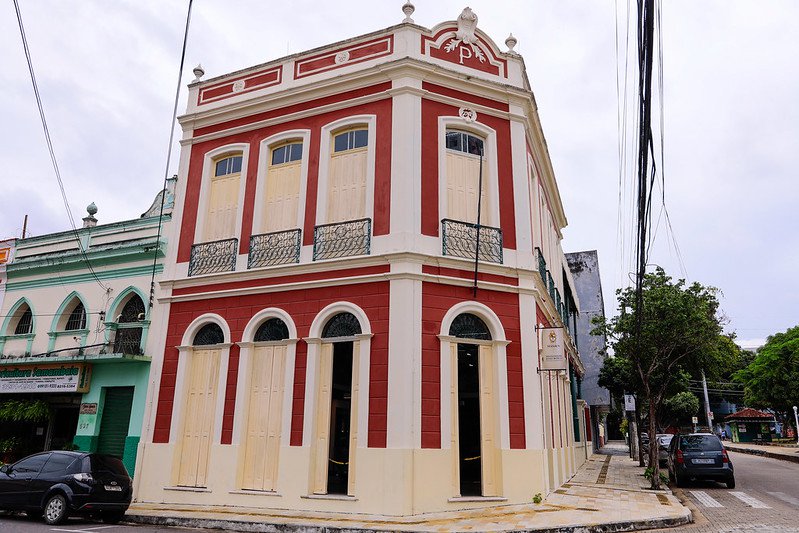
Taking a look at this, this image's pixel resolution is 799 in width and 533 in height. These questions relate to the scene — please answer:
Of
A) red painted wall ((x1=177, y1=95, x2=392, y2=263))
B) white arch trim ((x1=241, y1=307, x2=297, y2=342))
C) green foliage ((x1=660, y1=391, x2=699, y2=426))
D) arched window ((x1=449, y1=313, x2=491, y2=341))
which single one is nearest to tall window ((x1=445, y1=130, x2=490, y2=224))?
red painted wall ((x1=177, y1=95, x2=392, y2=263))

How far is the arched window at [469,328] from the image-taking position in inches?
444

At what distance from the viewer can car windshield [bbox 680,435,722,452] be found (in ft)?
48.8

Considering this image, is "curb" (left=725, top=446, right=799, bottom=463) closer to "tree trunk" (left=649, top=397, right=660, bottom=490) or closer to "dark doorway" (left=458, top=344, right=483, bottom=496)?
"tree trunk" (left=649, top=397, right=660, bottom=490)

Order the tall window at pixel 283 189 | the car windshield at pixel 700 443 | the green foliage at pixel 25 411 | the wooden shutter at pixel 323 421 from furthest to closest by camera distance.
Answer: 1. the car windshield at pixel 700 443
2. the green foliage at pixel 25 411
3. the tall window at pixel 283 189
4. the wooden shutter at pixel 323 421

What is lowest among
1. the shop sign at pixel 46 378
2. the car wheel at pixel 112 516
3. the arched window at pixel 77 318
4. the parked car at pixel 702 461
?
the car wheel at pixel 112 516

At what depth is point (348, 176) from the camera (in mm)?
12391

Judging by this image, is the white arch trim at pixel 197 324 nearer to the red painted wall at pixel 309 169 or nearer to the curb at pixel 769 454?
the red painted wall at pixel 309 169

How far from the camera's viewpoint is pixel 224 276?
1263cm

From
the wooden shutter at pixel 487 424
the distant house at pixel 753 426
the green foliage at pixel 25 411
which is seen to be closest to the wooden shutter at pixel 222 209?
the green foliage at pixel 25 411

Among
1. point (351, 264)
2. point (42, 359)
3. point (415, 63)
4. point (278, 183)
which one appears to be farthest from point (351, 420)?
point (42, 359)

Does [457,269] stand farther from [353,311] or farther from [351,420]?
[351,420]

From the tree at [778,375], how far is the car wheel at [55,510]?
108 ft

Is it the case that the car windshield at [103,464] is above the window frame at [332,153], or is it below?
below

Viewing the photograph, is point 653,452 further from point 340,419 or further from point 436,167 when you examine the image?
point 436,167
